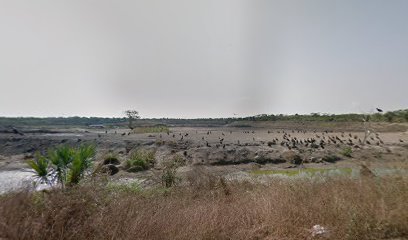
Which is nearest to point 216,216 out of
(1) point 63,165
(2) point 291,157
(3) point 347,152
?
(1) point 63,165

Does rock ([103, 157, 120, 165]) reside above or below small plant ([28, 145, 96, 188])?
below

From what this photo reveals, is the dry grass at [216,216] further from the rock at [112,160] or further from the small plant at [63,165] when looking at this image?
the rock at [112,160]

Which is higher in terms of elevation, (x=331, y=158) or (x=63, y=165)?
(x=63, y=165)

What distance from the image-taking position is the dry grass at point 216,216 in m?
4.62

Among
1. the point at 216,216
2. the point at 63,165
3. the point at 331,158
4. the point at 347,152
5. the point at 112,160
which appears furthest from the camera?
the point at 347,152

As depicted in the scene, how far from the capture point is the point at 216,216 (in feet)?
19.1

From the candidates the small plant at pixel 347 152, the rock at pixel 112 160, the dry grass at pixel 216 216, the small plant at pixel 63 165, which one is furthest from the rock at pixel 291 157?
the dry grass at pixel 216 216

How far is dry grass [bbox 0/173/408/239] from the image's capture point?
462 cm

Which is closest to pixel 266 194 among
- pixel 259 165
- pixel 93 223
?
pixel 93 223

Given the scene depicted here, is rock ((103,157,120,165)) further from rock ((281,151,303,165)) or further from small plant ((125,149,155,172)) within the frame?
rock ((281,151,303,165))

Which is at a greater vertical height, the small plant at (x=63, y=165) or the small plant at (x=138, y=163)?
the small plant at (x=63, y=165)

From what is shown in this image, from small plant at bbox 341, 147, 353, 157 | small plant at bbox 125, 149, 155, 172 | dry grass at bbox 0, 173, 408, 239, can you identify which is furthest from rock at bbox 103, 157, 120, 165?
dry grass at bbox 0, 173, 408, 239

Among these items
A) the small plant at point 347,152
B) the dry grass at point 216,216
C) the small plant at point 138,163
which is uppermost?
the dry grass at point 216,216

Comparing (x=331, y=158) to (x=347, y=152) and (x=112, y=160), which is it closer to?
(x=347, y=152)
